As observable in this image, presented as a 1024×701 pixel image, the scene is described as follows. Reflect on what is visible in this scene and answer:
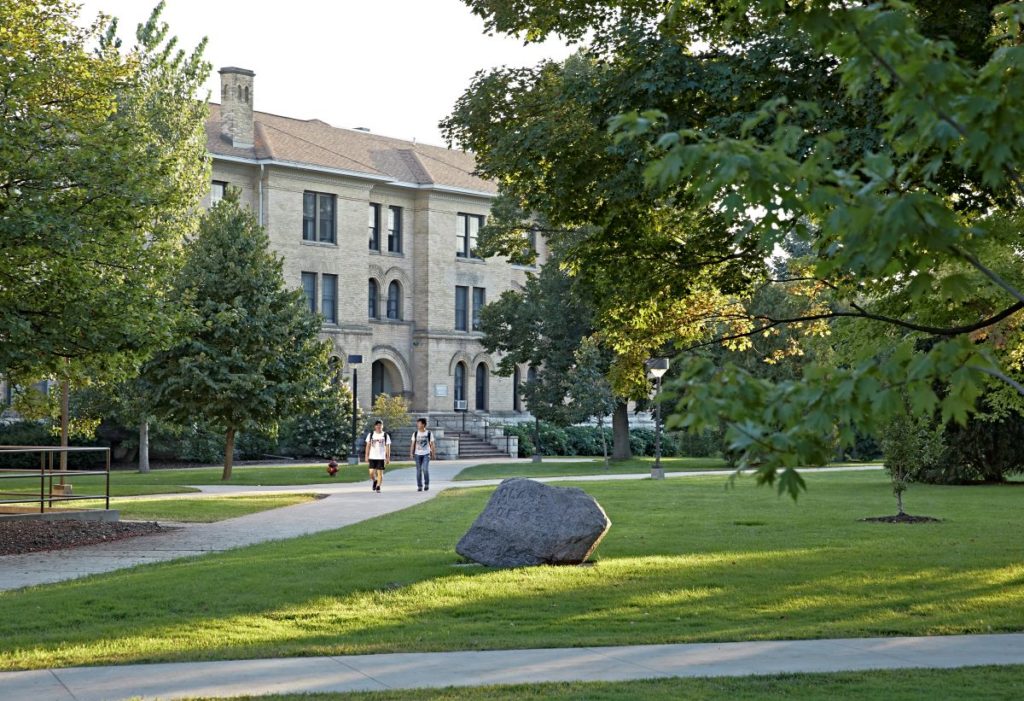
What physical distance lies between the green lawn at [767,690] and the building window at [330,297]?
49583 millimetres

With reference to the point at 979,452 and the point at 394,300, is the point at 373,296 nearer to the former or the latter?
the point at 394,300

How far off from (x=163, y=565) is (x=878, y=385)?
12.6 metres

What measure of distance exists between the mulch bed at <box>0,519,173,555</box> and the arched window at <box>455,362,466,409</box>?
40492 mm

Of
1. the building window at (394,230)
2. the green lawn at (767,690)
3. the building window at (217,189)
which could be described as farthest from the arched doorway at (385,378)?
the green lawn at (767,690)

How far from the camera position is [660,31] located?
15969 mm

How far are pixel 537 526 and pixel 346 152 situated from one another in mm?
46823

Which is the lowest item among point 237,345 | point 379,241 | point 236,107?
point 237,345

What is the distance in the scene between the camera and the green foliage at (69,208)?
1758 cm

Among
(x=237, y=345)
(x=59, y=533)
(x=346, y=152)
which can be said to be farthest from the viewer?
(x=346, y=152)

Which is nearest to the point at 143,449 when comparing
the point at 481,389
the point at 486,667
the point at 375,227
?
the point at 375,227

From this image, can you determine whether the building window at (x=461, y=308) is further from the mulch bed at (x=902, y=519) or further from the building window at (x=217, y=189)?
the mulch bed at (x=902, y=519)

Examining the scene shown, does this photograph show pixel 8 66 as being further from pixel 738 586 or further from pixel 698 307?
pixel 738 586

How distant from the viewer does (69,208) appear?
18.0 m

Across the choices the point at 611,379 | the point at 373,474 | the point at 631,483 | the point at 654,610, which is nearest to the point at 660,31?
the point at 611,379
